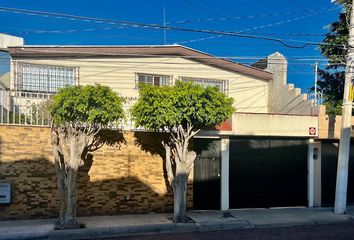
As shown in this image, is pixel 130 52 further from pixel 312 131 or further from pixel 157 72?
pixel 312 131

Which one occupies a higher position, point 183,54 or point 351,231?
point 183,54

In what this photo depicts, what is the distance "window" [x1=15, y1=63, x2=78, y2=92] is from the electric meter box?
5.07 metres

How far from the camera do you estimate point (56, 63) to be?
1562 centimetres

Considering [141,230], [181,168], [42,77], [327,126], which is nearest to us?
[141,230]

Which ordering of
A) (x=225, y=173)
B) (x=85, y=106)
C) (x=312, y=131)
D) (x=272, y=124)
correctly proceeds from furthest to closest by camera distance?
(x=312, y=131) < (x=272, y=124) < (x=225, y=173) < (x=85, y=106)

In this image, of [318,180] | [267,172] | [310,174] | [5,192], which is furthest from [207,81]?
[5,192]

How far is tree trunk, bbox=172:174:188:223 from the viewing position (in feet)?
36.9

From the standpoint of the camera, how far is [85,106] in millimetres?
10102

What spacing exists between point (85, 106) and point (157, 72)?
7.13 m

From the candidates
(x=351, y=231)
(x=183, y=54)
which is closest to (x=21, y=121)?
(x=183, y=54)

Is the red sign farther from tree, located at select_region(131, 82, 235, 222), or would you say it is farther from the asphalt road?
tree, located at select_region(131, 82, 235, 222)

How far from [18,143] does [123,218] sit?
3700 millimetres

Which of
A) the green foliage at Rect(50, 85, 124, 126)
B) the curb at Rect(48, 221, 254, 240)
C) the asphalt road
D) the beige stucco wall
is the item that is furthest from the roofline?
the asphalt road

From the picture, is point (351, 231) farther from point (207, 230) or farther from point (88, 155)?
point (88, 155)
